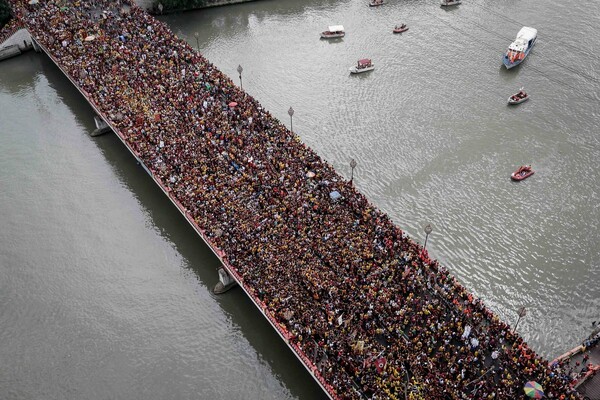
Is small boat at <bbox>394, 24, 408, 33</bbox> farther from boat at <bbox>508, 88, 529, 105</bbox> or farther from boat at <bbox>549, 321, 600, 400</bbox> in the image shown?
boat at <bbox>549, 321, 600, 400</bbox>

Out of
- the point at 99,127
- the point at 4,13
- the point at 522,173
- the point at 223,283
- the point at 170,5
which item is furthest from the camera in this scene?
the point at 170,5

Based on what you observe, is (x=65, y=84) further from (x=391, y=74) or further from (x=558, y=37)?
(x=558, y=37)

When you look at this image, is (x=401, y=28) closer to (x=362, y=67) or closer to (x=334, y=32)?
(x=334, y=32)

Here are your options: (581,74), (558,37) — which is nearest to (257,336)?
(581,74)

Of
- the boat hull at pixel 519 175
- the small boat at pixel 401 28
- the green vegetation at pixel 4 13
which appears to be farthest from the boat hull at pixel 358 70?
the green vegetation at pixel 4 13

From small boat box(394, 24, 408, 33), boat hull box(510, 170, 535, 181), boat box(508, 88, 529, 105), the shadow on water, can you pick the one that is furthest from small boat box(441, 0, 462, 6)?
the shadow on water

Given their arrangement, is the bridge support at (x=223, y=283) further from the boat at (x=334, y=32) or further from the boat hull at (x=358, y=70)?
the boat at (x=334, y=32)

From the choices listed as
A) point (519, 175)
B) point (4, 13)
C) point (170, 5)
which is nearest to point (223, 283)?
point (519, 175)
